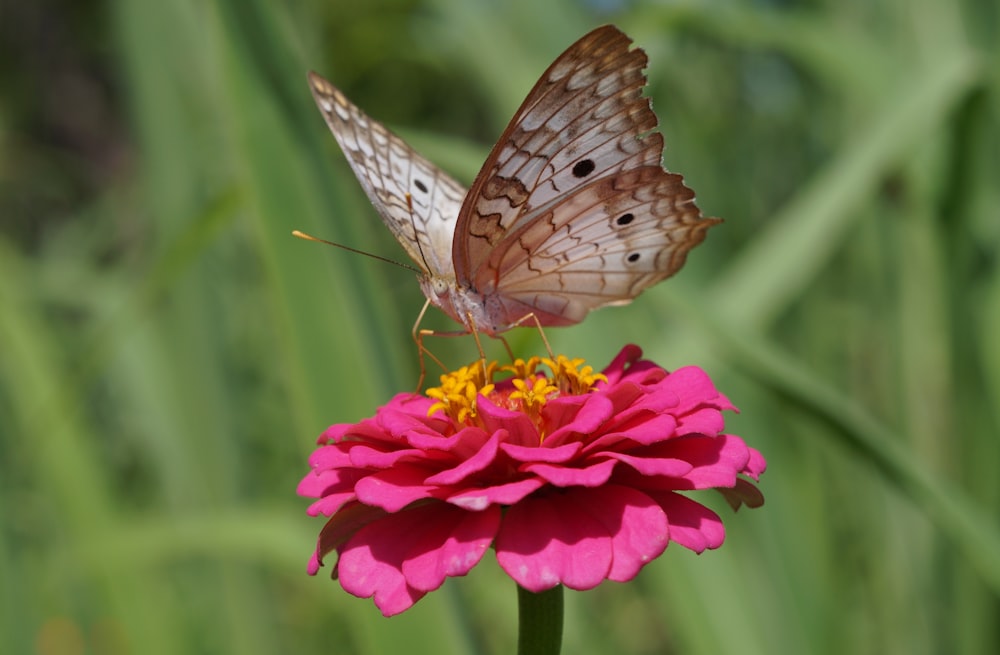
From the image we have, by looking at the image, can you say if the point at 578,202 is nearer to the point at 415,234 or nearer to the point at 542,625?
the point at 415,234

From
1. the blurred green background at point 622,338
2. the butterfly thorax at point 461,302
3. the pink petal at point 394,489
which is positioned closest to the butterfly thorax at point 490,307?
the butterfly thorax at point 461,302

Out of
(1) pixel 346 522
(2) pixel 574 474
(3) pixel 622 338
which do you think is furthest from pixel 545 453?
(3) pixel 622 338

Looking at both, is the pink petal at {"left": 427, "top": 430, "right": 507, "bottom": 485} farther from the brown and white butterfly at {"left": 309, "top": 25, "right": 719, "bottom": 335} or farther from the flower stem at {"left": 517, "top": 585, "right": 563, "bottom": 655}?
the brown and white butterfly at {"left": 309, "top": 25, "right": 719, "bottom": 335}

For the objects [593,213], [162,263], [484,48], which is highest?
[484,48]

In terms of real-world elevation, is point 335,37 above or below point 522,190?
above

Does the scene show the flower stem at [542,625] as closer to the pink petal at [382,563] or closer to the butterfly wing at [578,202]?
the pink petal at [382,563]

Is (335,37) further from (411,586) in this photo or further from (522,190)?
(411,586)

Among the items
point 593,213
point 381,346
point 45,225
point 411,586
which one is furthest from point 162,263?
point 45,225

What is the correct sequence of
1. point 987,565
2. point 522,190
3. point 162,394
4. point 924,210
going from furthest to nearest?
point 162,394 → point 924,210 → point 987,565 → point 522,190
